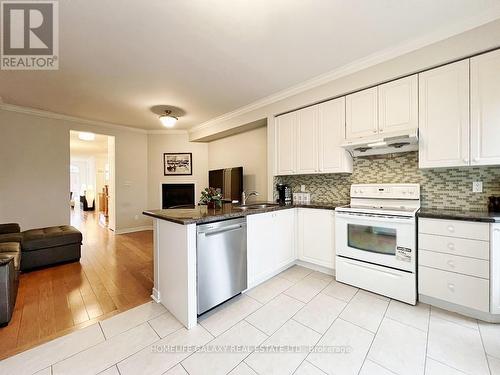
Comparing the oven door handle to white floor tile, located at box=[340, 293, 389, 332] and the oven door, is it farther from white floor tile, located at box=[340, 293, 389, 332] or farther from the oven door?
white floor tile, located at box=[340, 293, 389, 332]

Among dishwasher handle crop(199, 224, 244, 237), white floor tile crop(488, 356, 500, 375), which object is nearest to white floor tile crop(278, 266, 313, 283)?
dishwasher handle crop(199, 224, 244, 237)

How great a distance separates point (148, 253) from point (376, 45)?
4.44m

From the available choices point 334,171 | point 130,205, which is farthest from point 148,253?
point 334,171

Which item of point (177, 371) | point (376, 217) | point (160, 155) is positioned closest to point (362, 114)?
point (376, 217)

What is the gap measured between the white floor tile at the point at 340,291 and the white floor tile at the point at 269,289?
0.44 m

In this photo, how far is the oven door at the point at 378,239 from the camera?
2129mm

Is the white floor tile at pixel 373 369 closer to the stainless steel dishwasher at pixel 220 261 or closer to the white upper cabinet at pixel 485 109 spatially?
the stainless steel dishwasher at pixel 220 261

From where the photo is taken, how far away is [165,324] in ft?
6.13

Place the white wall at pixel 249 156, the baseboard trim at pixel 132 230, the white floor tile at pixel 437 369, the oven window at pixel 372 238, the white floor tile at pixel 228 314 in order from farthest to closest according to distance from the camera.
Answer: the baseboard trim at pixel 132 230, the white wall at pixel 249 156, the oven window at pixel 372 238, the white floor tile at pixel 228 314, the white floor tile at pixel 437 369

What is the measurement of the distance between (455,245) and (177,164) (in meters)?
5.57

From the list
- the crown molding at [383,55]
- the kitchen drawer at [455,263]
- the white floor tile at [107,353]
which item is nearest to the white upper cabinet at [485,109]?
the crown molding at [383,55]

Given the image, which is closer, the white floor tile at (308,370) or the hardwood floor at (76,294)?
the white floor tile at (308,370)

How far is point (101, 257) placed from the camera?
358 centimetres

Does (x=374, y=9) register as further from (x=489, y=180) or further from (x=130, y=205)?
(x=130, y=205)
